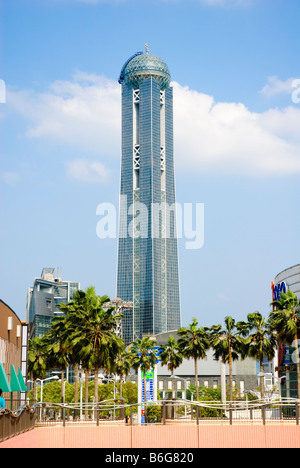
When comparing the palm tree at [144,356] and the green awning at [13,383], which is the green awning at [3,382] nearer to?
the green awning at [13,383]

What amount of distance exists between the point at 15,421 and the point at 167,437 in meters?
6.42

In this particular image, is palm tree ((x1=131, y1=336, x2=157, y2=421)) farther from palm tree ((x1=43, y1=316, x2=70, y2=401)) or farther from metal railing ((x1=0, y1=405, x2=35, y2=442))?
metal railing ((x1=0, y1=405, x2=35, y2=442))

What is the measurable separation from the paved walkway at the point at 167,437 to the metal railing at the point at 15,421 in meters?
0.54

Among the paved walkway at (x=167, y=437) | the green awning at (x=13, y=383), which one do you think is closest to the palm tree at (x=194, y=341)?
the green awning at (x=13, y=383)

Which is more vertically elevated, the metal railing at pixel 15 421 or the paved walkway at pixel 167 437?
the metal railing at pixel 15 421

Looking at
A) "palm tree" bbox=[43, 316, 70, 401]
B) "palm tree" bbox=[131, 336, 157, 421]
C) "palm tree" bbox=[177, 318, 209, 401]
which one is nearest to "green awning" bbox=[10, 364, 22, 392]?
"palm tree" bbox=[43, 316, 70, 401]

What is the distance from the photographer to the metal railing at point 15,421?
904 inches

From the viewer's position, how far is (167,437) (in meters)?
26.8

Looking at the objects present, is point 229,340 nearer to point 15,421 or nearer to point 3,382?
point 3,382

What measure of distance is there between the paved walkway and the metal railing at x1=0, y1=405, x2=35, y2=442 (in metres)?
0.54

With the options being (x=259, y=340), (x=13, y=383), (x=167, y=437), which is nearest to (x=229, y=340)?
(x=259, y=340)

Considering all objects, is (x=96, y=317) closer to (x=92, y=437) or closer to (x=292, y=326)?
(x=292, y=326)

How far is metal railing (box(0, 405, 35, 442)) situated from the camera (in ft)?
75.3
